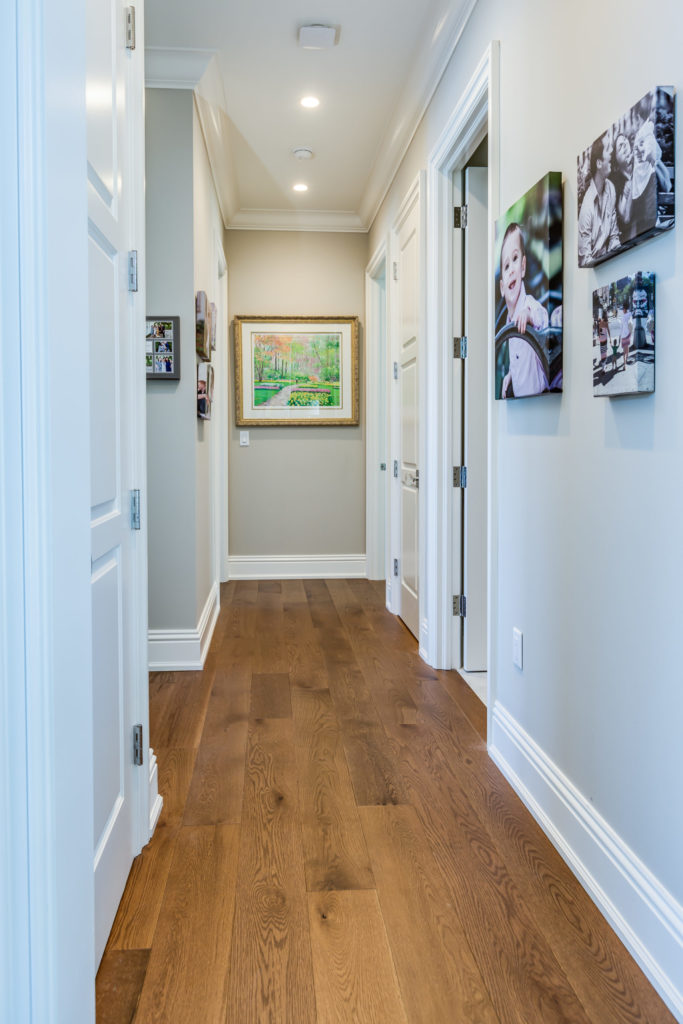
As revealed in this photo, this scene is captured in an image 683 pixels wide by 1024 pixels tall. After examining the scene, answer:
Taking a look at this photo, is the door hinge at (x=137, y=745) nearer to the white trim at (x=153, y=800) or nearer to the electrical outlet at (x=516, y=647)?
the white trim at (x=153, y=800)

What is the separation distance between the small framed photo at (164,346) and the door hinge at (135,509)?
171 centimetres

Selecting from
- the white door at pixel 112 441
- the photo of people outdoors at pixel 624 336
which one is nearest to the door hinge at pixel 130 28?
the white door at pixel 112 441

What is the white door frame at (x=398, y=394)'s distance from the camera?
3.67 metres

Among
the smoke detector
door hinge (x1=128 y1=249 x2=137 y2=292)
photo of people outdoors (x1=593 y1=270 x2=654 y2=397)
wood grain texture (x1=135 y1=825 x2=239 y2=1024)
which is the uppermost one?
the smoke detector

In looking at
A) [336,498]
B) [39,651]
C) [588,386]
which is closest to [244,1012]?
[39,651]

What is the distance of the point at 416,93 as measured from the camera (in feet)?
11.7

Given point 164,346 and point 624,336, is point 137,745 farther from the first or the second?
point 164,346

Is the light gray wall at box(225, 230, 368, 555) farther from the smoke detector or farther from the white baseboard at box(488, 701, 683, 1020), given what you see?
the white baseboard at box(488, 701, 683, 1020)

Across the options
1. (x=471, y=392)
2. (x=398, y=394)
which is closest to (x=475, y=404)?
(x=471, y=392)

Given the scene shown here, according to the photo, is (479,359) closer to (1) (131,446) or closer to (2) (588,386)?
(2) (588,386)

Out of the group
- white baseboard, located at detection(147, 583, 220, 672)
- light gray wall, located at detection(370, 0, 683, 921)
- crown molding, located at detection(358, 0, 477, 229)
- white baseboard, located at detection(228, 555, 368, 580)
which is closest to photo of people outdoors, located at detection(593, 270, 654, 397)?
light gray wall, located at detection(370, 0, 683, 921)

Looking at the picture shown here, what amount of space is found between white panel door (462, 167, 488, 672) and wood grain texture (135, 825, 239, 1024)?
1.71m

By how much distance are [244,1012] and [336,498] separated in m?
4.72

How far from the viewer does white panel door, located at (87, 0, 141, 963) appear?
149 centimetres
